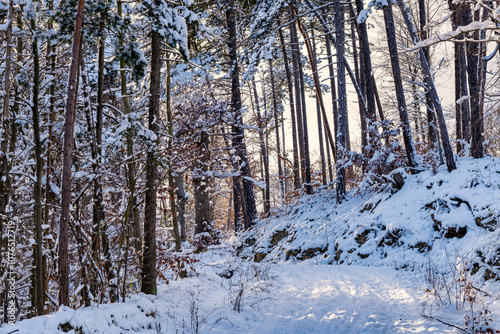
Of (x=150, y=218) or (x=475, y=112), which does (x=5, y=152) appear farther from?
(x=475, y=112)

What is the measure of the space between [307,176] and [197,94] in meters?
6.19

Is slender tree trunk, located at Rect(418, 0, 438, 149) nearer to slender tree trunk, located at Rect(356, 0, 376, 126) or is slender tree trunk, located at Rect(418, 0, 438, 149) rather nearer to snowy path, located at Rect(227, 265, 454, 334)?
slender tree trunk, located at Rect(356, 0, 376, 126)

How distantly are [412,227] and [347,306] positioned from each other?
156 inches

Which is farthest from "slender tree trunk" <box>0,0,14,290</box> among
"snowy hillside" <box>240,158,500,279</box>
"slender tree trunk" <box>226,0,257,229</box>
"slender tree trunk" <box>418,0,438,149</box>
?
"slender tree trunk" <box>418,0,438,149</box>

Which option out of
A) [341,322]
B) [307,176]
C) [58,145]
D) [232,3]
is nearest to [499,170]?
[341,322]

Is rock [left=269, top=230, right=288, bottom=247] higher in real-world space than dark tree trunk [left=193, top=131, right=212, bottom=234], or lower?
lower

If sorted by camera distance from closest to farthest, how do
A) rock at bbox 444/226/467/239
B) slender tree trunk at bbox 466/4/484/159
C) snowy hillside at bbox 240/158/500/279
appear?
snowy hillside at bbox 240/158/500/279 → rock at bbox 444/226/467/239 → slender tree trunk at bbox 466/4/484/159

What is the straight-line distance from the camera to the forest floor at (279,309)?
415cm

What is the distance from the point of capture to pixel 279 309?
573cm

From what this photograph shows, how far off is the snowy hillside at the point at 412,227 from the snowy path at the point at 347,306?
953mm

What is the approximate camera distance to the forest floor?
163 inches

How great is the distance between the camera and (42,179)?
5.94 meters

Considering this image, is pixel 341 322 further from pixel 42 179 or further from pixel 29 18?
pixel 29 18

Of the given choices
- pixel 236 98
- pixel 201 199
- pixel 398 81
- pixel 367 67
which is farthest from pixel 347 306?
pixel 236 98
